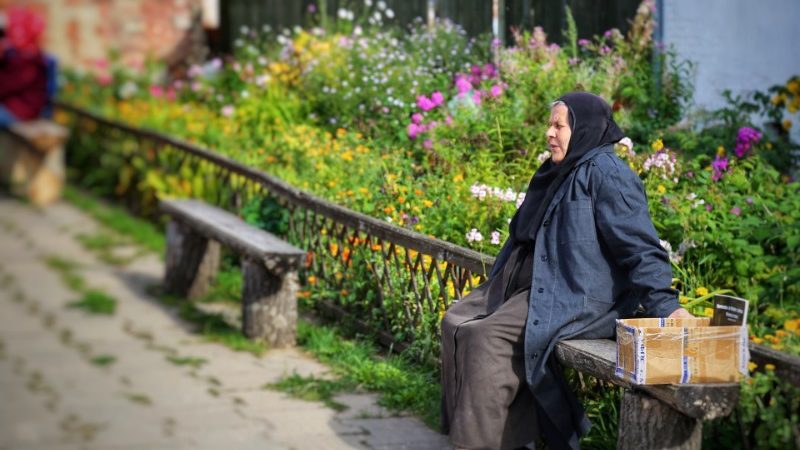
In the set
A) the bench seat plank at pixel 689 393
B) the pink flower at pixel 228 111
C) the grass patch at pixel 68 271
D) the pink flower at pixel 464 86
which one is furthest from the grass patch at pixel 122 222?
the bench seat plank at pixel 689 393

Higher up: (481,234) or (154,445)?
(481,234)

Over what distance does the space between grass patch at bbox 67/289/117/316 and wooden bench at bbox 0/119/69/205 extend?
14.0 feet

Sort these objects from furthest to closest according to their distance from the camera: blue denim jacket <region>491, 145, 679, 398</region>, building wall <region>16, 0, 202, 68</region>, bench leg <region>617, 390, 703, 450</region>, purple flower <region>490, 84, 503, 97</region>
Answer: building wall <region>16, 0, 202, 68</region>
purple flower <region>490, 84, 503, 97</region>
blue denim jacket <region>491, 145, 679, 398</region>
bench leg <region>617, 390, 703, 450</region>

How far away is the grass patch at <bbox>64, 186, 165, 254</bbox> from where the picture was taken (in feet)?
32.6

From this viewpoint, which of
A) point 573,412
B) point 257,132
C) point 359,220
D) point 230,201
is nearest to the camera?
point 573,412

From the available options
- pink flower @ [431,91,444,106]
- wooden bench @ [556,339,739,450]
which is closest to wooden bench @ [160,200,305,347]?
pink flower @ [431,91,444,106]

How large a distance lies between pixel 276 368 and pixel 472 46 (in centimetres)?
351

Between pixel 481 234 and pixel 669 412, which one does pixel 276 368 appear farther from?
pixel 669 412

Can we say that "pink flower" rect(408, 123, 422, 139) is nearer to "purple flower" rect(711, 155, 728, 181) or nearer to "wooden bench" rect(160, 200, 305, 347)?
"wooden bench" rect(160, 200, 305, 347)

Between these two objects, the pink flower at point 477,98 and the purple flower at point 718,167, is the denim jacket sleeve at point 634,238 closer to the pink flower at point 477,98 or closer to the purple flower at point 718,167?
the purple flower at point 718,167

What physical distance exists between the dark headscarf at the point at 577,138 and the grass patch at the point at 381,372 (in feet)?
4.48

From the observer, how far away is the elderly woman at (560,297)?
4.16 m

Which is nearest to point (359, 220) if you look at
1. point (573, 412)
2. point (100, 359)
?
point (100, 359)

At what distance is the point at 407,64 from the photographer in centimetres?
880
